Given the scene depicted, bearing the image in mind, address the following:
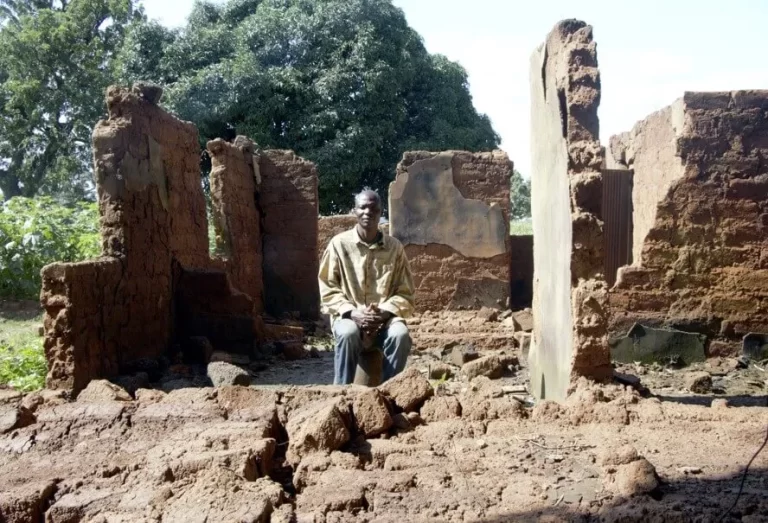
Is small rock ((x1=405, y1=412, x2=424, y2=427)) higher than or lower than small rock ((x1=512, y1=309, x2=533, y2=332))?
lower

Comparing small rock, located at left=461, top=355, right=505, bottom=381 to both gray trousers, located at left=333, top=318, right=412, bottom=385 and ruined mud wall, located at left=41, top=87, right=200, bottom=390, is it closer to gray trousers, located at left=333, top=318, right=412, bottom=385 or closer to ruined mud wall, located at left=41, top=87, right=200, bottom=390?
gray trousers, located at left=333, top=318, right=412, bottom=385

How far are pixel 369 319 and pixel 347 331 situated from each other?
171mm

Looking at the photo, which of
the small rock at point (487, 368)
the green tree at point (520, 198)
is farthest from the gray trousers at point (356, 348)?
the green tree at point (520, 198)

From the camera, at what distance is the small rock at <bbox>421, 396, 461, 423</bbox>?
157 inches

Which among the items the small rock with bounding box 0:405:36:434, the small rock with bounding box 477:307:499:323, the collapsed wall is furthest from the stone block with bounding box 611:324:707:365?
the small rock with bounding box 0:405:36:434

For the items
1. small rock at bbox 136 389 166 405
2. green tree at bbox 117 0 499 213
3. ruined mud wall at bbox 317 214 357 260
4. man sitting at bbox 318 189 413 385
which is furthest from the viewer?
green tree at bbox 117 0 499 213

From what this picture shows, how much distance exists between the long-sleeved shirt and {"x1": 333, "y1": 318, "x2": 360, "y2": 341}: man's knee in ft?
0.74

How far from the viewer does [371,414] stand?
3770 millimetres

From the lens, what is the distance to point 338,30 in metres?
17.9

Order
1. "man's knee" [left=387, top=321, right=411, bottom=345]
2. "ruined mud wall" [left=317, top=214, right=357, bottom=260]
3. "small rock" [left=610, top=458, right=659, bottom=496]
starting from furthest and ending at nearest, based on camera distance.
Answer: "ruined mud wall" [left=317, top=214, right=357, bottom=260], "man's knee" [left=387, top=321, right=411, bottom=345], "small rock" [left=610, top=458, right=659, bottom=496]

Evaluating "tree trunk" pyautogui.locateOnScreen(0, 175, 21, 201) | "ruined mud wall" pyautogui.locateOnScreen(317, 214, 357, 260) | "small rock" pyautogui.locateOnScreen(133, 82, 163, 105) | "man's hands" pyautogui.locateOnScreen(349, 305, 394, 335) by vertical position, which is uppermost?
"tree trunk" pyautogui.locateOnScreen(0, 175, 21, 201)

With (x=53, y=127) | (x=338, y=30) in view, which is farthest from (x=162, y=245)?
(x=53, y=127)

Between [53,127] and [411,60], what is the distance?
415 inches

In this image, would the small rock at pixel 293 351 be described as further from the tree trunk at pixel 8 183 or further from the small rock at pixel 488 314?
the tree trunk at pixel 8 183
